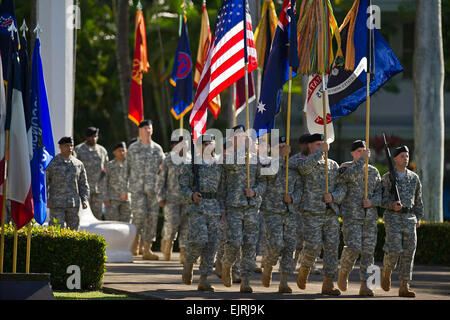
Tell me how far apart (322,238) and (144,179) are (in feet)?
19.7

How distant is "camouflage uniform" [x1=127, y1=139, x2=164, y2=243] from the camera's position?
18922 millimetres

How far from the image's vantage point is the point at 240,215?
13477mm

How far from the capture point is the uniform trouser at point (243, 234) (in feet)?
43.9

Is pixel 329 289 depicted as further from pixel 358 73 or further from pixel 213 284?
pixel 358 73

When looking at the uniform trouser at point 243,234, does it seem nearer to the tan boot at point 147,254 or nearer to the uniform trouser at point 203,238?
the uniform trouser at point 203,238

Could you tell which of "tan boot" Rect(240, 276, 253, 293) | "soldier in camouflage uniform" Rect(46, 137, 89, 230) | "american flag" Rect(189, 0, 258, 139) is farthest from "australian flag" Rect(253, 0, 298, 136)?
"soldier in camouflage uniform" Rect(46, 137, 89, 230)

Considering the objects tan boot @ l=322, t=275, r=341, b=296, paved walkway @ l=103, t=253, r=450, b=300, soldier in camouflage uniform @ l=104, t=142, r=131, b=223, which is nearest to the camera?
paved walkway @ l=103, t=253, r=450, b=300

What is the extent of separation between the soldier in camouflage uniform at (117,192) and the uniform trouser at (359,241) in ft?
21.8

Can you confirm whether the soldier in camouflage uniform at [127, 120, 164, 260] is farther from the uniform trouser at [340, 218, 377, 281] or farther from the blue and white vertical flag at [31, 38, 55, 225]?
the blue and white vertical flag at [31, 38, 55, 225]

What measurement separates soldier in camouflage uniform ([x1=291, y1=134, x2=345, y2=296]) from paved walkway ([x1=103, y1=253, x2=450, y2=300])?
0.36 m

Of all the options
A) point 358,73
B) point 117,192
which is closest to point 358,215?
point 358,73

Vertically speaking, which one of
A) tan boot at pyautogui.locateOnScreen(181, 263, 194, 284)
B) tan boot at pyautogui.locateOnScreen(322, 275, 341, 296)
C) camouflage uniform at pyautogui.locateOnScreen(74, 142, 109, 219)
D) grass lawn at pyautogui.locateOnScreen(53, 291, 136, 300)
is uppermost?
camouflage uniform at pyautogui.locateOnScreen(74, 142, 109, 219)

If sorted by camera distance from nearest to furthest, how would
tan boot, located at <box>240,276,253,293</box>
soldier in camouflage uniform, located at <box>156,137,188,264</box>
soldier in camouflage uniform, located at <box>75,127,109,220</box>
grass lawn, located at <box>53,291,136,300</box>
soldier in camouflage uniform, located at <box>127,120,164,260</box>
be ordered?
grass lawn, located at <box>53,291,136,300</box> → tan boot, located at <box>240,276,253,293</box> → soldier in camouflage uniform, located at <box>156,137,188,264</box> → soldier in camouflage uniform, located at <box>127,120,164,260</box> → soldier in camouflage uniform, located at <box>75,127,109,220</box>
